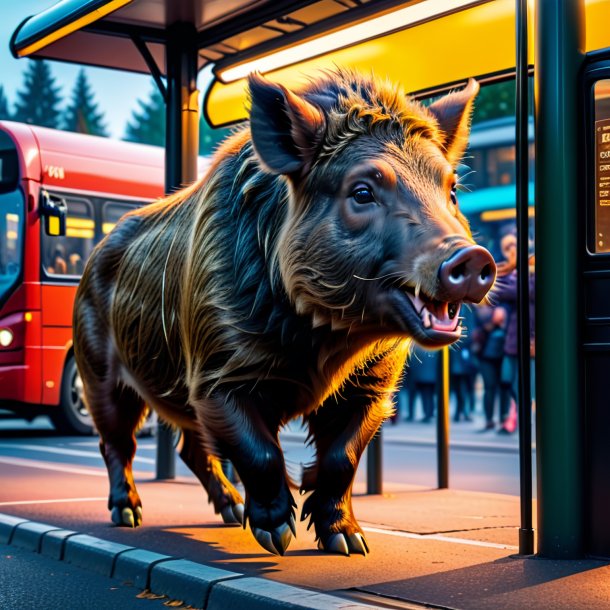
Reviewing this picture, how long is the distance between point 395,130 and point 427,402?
43.8ft

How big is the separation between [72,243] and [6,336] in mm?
1707

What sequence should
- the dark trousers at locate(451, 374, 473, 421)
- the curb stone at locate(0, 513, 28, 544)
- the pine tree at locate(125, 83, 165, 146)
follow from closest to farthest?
the curb stone at locate(0, 513, 28, 544)
the dark trousers at locate(451, 374, 473, 421)
the pine tree at locate(125, 83, 165, 146)

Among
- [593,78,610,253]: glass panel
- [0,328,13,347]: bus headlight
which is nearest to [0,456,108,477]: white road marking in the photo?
[0,328,13,347]: bus headlight

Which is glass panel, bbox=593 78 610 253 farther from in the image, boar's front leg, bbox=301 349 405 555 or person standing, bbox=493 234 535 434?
person standing, bbox=493 234 535 434

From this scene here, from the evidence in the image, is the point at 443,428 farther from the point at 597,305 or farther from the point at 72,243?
the point at 72,243

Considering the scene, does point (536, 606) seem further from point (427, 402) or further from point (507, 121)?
point (507, 121)

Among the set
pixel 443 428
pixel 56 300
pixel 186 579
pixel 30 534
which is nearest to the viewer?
pixel 186 579

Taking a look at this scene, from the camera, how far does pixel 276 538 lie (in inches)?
198

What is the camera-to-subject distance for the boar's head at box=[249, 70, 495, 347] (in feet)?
14.9

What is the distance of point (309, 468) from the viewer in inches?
223

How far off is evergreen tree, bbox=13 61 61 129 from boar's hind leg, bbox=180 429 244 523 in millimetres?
86594

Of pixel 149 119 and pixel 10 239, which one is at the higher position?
pixel 149 119

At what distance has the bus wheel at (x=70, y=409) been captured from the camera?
49.6ft

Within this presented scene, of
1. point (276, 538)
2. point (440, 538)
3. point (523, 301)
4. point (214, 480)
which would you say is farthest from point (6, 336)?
point (523, 301)
